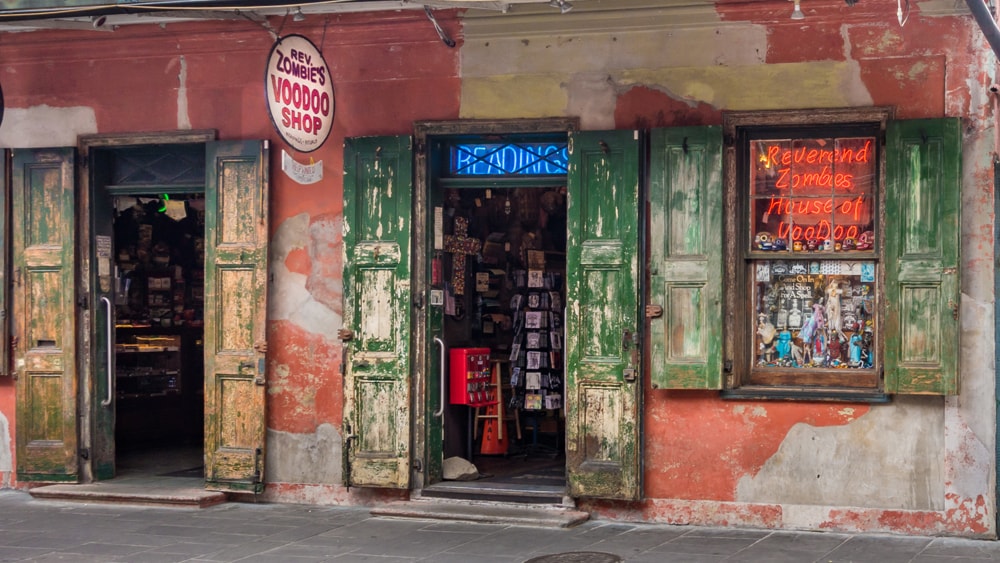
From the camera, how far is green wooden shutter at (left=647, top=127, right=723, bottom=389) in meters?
9.23

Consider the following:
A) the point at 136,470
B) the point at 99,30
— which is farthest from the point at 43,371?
the point at 99,30

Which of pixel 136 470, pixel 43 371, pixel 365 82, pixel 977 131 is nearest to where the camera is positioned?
pixel 977 131

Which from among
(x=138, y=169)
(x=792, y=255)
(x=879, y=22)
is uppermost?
(x=879, y=22)

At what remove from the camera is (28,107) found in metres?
11.1

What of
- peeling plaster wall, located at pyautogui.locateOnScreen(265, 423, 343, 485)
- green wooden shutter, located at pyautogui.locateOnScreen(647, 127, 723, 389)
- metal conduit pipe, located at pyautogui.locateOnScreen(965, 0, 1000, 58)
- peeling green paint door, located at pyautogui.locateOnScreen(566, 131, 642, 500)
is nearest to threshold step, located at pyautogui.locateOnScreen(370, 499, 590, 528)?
peeling green paint door, located at pyautogui.locateOnScreen(566, 131, 642, 500)

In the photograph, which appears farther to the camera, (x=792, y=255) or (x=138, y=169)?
(x=138, y=169)

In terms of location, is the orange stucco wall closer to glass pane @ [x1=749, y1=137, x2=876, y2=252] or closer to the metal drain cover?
glass pane @ [x1=749, y1=137, x2=876, y2=252]

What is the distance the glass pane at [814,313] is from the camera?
30.4 ft

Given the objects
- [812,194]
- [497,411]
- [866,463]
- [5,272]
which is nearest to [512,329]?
[497,411]

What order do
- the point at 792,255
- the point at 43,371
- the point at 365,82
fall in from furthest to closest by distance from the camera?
the point at 43,371 → the point at 365,82 → the point at 792,255

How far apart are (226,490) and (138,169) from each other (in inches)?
122

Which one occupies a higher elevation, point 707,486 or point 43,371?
point 43,371

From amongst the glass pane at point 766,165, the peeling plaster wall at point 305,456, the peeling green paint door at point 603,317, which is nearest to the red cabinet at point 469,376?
the peeling plaster wall at point 305,456

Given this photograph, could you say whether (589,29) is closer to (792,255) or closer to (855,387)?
(792,255)
